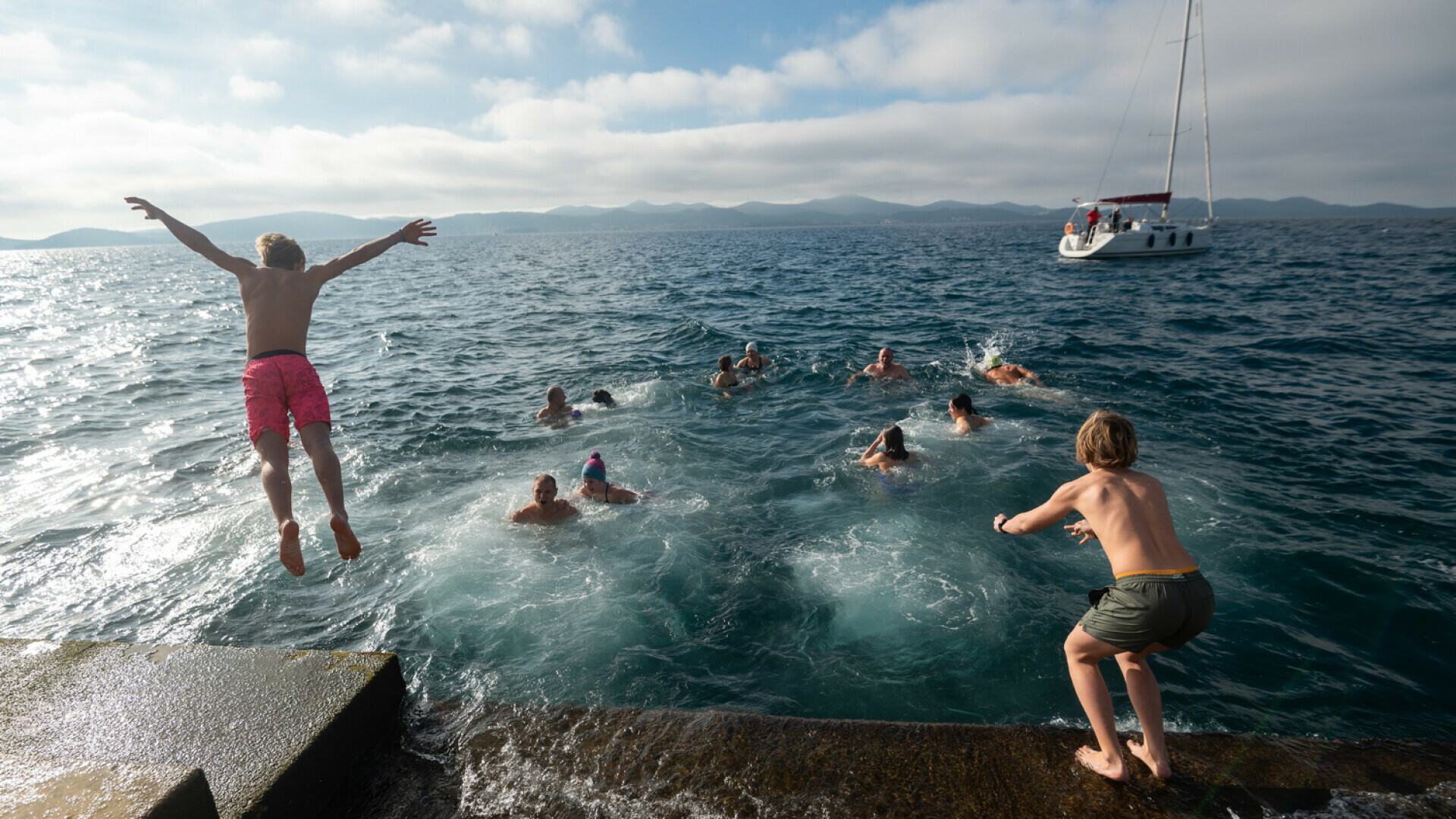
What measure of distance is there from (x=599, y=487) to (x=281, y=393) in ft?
14.8

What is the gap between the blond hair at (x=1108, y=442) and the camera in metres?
3.32

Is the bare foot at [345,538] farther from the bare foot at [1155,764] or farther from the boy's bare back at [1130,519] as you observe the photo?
the bare foot at [1155,764]

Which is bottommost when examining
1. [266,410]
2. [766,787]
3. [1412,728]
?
[1412,728]

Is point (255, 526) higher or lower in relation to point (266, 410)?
lower

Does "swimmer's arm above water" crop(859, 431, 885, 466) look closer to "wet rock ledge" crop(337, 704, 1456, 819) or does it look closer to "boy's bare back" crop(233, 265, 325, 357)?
"wet rock ledge" crop(337, 704, 1456, 819)

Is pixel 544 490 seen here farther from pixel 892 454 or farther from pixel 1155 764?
pixel 1155 764

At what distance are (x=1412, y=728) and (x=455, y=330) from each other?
2542cm

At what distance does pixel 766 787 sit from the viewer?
3590mm

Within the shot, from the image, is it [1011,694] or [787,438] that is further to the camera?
[787,438]

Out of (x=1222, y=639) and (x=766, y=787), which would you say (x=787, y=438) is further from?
(x=766, y=787)

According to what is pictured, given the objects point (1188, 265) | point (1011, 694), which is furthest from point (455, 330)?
point (1188, 265)

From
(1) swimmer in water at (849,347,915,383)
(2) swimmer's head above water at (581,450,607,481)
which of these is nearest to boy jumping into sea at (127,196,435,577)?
(2) swimmer's head above water at (581,450,607,481)

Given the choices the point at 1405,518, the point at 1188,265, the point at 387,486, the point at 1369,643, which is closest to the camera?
the point at 1369,643

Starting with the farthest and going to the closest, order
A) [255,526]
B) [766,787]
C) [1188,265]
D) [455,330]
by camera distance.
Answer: [1188,265], [455,330], [255,526], [766,787]
